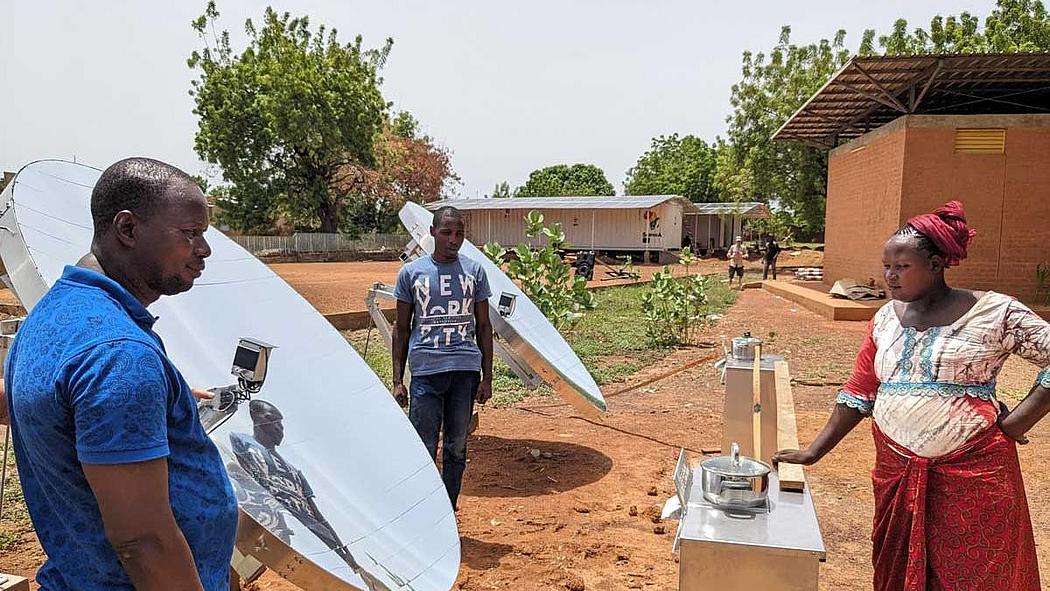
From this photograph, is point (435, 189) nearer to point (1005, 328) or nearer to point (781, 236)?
point (781, 236)

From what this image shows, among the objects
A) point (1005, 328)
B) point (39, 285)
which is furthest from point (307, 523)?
point (1005, 328)

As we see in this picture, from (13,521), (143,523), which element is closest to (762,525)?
(143,523)

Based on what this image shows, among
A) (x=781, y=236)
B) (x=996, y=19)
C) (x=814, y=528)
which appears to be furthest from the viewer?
(x=781, y=236)

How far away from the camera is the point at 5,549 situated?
3.78 meters

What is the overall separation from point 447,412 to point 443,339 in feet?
1.35

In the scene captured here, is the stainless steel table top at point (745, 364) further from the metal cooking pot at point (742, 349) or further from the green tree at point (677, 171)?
the green tree at point (677, 171)

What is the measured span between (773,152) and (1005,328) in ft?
82.0

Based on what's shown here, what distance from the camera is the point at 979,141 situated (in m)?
12.7

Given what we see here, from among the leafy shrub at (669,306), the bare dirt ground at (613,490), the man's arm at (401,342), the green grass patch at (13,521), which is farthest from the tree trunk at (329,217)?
the man's arm at (401,342)

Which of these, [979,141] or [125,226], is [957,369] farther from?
[979,141]

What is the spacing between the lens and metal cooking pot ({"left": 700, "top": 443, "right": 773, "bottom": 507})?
1.79 meters

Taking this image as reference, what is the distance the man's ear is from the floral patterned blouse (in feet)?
7.43

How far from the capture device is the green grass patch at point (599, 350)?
8.02 metres

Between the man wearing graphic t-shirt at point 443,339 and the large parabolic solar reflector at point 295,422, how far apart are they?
724mm
